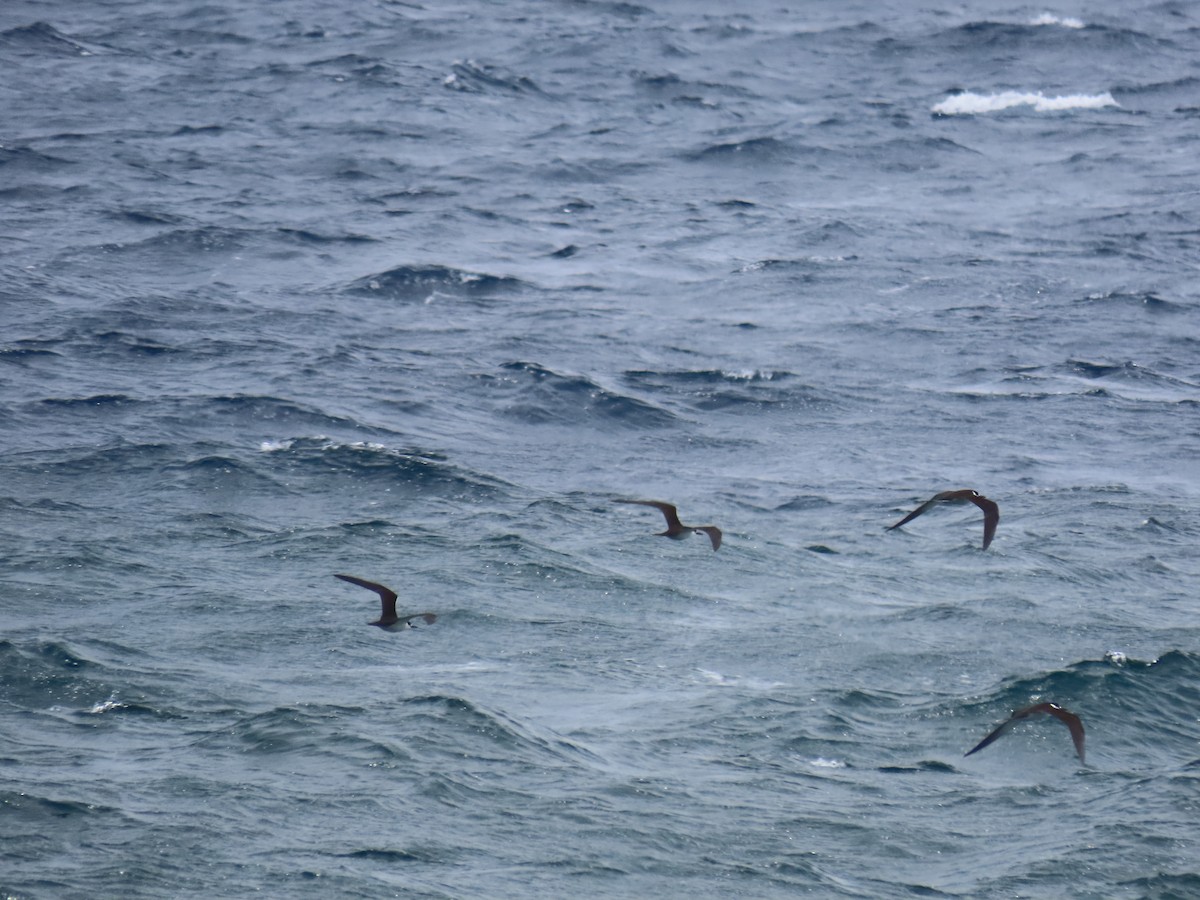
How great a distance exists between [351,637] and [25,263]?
13270mm

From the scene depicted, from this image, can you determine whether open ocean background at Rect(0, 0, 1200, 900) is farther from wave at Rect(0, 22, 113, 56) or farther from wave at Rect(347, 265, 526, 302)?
wave at Rect(0, 22, 113, 56)

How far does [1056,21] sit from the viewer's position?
4678cm

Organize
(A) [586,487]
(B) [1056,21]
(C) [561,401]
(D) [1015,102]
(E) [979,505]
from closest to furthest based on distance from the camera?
(E) [979,505], (A) [586,487], (C) [561,401], (D) [1015,102], (B) [1056,21]

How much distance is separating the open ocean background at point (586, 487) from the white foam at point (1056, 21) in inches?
294

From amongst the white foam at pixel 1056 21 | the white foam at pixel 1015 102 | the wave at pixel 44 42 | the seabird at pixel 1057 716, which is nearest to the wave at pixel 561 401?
the seabird at pixel 1057 716

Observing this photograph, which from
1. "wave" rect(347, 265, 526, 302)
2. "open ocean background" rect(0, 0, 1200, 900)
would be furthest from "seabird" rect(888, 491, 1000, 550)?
"wave" rect(347, 265, 526, 302)

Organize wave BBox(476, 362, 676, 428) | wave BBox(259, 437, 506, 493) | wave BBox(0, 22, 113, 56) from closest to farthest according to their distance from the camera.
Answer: wave BBox(259, 437, 506, 493) < wave BBox(476, 362, 676, 428) < wave BBox(0, 22, 113, 56)

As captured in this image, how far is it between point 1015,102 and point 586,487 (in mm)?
24148

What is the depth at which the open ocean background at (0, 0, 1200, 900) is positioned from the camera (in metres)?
13.2

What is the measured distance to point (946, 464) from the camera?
68.8 ft

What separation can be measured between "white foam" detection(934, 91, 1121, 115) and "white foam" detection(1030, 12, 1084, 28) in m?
6.30

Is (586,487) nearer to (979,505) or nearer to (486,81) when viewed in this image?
(979,505)

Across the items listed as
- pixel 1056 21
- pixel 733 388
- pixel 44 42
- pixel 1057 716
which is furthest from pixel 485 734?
pixel 1056 21

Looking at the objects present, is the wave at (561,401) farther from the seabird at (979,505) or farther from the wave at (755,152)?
the wave at (755,152)
